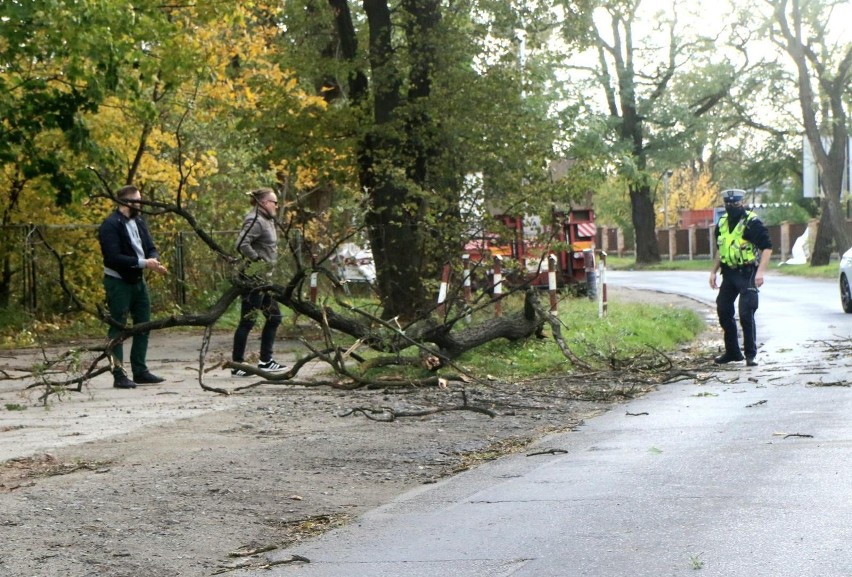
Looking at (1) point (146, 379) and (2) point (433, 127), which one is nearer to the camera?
(1) point (146, 379)

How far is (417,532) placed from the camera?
6.50 m

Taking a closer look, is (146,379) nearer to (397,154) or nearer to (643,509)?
(397,154)

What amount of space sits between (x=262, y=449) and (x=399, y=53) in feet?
36.3

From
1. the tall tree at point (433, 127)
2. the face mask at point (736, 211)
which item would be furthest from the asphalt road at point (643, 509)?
the tall tree at point (433, 127)

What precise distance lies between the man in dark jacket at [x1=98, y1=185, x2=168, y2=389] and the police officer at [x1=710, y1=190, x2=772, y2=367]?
5766 mm

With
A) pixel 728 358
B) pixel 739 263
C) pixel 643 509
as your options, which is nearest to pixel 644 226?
pixel 739 263

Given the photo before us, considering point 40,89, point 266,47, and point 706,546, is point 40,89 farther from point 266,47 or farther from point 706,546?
point 706,546

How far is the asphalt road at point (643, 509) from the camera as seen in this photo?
223 inches

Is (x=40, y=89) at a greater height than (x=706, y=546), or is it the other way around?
(x=40, y=89)

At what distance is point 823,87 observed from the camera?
150ft

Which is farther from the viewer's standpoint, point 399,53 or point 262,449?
point 399,53

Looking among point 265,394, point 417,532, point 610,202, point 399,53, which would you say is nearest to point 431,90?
point 399,53

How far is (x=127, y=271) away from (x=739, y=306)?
6.25 m

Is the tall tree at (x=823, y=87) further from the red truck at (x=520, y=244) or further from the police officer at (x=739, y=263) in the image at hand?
the police officer at (x=739, y=263)
